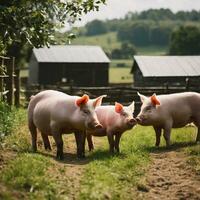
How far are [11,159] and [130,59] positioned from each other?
113m

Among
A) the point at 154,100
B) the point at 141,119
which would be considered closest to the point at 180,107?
the point at 154,100

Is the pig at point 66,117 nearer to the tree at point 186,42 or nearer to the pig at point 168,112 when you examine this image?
the pig at point 168,112

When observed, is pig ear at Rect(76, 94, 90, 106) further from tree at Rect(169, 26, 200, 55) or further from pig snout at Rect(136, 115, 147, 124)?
tree at Rect(169, 26, 200, 55)

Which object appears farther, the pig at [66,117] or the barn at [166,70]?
the barn at [166,70]

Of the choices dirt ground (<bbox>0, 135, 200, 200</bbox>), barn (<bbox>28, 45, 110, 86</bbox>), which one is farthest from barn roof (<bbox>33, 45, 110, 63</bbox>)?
dirt ground (<bbox>0, 135, 200, 200</bbox>)

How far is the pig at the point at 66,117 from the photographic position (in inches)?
381

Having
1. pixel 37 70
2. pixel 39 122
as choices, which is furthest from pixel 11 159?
pixel 37 70

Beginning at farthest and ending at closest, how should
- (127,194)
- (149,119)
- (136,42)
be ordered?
1. (136,42)
2. (149,119)
3. (127,194)

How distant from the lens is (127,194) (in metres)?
7.74

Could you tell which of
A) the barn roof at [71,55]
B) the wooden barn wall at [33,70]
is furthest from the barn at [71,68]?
the wooden barn wall at [33,70]

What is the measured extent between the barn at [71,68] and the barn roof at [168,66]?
640cm

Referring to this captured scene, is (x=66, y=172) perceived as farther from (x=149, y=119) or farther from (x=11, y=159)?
(x=149, y=119)

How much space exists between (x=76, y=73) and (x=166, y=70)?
10.2m

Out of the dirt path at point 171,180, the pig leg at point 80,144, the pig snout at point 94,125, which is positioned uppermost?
the pig snout at point 94,125
